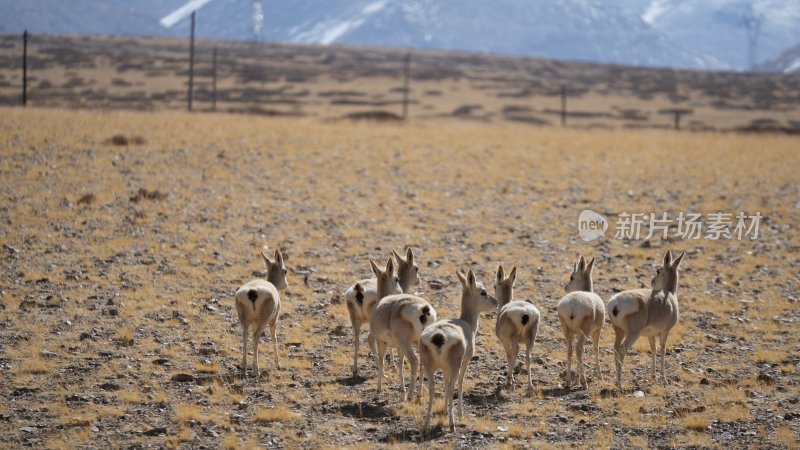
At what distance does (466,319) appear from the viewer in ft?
43.0

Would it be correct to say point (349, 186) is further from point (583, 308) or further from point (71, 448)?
point (71, 448)

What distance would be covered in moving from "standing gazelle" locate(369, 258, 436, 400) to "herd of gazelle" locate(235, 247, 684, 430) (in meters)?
0.01

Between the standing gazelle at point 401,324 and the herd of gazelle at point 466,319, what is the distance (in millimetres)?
13

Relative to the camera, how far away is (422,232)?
2453 centimetres

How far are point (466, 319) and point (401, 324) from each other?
105 cm

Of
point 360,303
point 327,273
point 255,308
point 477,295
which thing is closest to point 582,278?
point 477,295

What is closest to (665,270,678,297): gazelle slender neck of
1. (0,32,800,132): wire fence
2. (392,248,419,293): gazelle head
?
(392,248,419,293): gazelle head

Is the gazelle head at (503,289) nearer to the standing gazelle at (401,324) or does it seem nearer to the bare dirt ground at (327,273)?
the bare dirt ground at (327,273)

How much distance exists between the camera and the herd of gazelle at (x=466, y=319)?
39.1 feet

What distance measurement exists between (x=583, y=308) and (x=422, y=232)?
37.2 feet

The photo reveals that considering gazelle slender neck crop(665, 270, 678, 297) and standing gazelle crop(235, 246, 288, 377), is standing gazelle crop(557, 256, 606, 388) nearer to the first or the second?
gazelle slender neck crop(665, 270, 678, 297)

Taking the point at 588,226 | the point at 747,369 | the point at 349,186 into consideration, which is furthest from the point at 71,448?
the point at 349,186

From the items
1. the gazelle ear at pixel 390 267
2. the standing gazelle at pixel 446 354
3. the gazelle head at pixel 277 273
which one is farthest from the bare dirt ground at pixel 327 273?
the gazelle ear at pixel 390 267

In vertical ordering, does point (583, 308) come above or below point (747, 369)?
above
